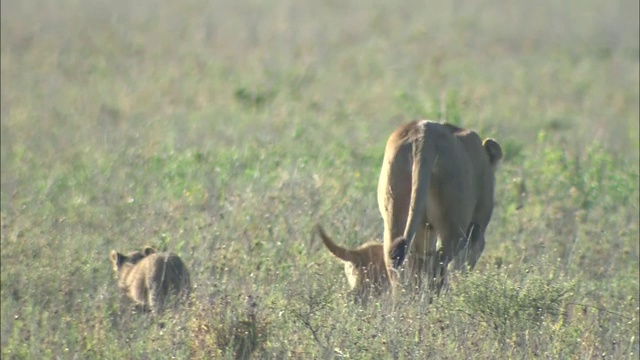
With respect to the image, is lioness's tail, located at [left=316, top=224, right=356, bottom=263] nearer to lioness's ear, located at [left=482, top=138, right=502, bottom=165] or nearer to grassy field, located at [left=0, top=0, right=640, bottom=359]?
grassy field, located at [left=0, top=0, right=640, bottom=359]

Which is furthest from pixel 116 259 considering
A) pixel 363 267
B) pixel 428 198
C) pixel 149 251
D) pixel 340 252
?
pixel 428 198

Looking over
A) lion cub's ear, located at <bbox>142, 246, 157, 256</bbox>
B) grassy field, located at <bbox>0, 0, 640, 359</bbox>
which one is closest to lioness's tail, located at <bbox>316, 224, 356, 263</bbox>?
grassy field, located at <bbox>0, 0, 640, 359</bbox>

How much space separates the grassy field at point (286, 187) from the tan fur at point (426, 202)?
29cm

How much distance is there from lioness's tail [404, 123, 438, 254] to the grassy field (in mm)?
420

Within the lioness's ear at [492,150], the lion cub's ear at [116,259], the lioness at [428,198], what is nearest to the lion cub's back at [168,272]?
the lion cub's ear at [116,259]

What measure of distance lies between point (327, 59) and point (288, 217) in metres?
12.1

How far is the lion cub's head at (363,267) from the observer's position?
8109mm

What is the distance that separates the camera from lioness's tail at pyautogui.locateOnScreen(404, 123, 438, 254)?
7656 mm

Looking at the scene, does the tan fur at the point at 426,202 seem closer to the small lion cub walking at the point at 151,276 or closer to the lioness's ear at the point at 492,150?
the lioness's ear at the point at 492,150

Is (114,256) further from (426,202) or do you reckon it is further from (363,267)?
(426,202)

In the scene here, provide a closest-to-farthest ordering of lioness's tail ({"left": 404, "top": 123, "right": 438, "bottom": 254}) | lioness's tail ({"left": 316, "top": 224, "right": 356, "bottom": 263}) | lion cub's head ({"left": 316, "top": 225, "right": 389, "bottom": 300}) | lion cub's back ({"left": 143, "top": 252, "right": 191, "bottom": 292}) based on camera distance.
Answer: lioness's tail ({"left": 404, "top": 123, "right": 438, "bottom": 254}), lion cub's head ({"left": 316, "top": 225, "right": 389, "bottom": 300}), lioness's tail ({"left": 316, "top": 224, "right": 356, "bottom": 263}), lion cub's back ({"left": 143, "top": 252, "right": 191, "bottom": 292})

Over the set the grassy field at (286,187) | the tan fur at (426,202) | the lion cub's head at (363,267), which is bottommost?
the grassy field at (286,187)

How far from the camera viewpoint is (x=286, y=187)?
34.4 ft

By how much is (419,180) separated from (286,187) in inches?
115
